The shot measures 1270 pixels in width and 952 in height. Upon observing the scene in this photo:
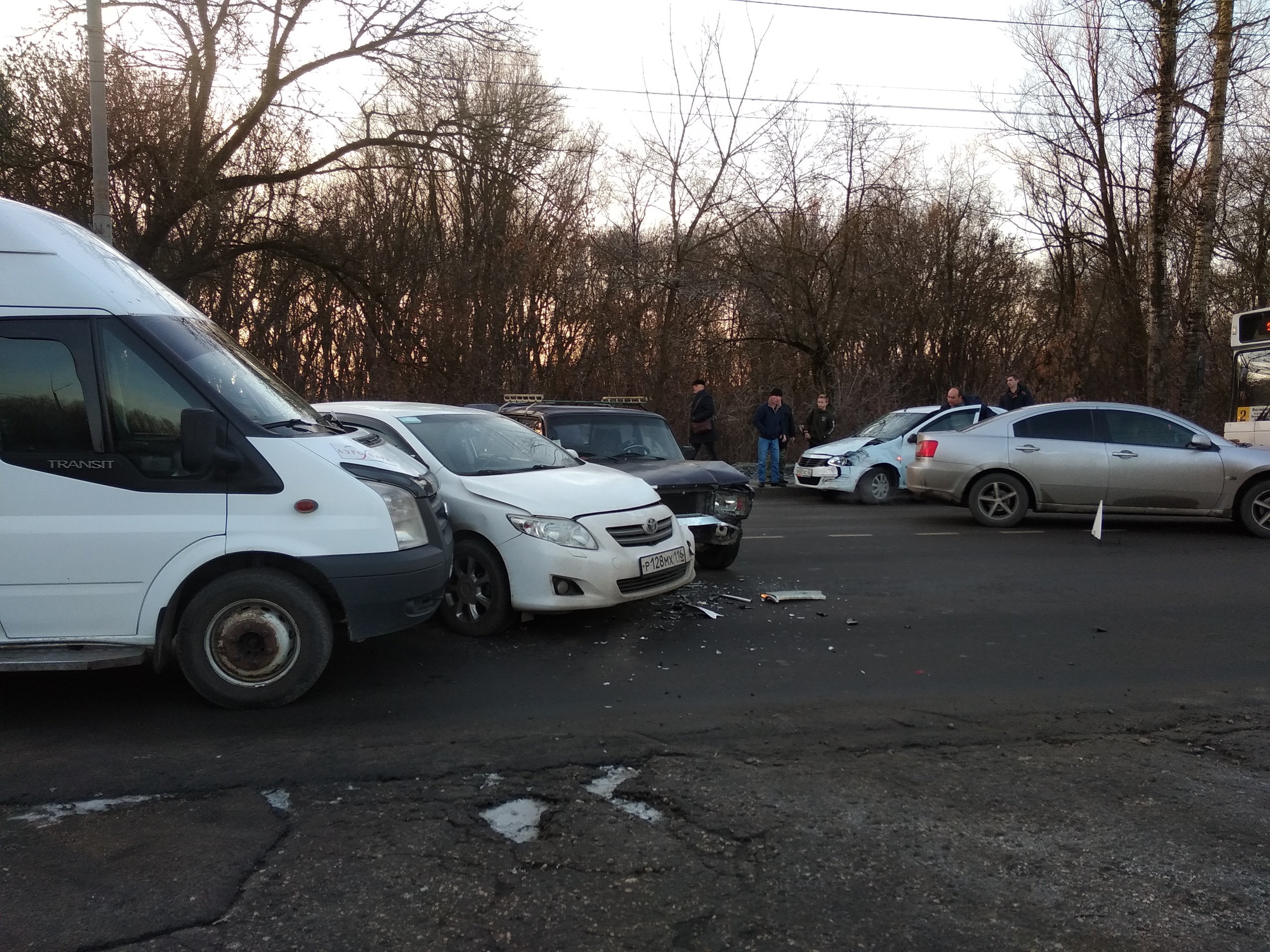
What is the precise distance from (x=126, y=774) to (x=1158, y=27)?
22.6m

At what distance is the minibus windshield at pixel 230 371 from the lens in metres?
5.04

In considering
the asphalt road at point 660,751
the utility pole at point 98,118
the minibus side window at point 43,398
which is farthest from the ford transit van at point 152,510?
the utility pole at point 98,118

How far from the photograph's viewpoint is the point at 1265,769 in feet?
14.6

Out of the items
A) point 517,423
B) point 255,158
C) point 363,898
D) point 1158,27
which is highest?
point 1158,27

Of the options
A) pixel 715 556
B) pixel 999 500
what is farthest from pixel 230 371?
pixel 999 500

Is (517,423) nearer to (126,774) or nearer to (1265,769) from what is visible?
(126,774)

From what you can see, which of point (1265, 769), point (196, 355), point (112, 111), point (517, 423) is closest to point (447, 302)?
point (112, 111)

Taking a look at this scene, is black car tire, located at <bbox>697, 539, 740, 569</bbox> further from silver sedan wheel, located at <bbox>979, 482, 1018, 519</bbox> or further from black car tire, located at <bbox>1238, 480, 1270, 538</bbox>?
black car tire, located at <bbox>1238, 480, 1270, 538</bbox>

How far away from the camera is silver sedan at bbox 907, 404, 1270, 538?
12.0 meters

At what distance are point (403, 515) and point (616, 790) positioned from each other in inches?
78.7

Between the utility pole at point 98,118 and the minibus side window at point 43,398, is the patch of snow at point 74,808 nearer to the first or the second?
the minibus side window at point 43,398

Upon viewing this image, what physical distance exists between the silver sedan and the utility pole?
1147 centimetres

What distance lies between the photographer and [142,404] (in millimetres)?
4930

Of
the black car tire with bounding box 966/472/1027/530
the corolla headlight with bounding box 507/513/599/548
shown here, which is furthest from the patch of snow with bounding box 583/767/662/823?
the black car tire with bounding box 966/472/1027/530
